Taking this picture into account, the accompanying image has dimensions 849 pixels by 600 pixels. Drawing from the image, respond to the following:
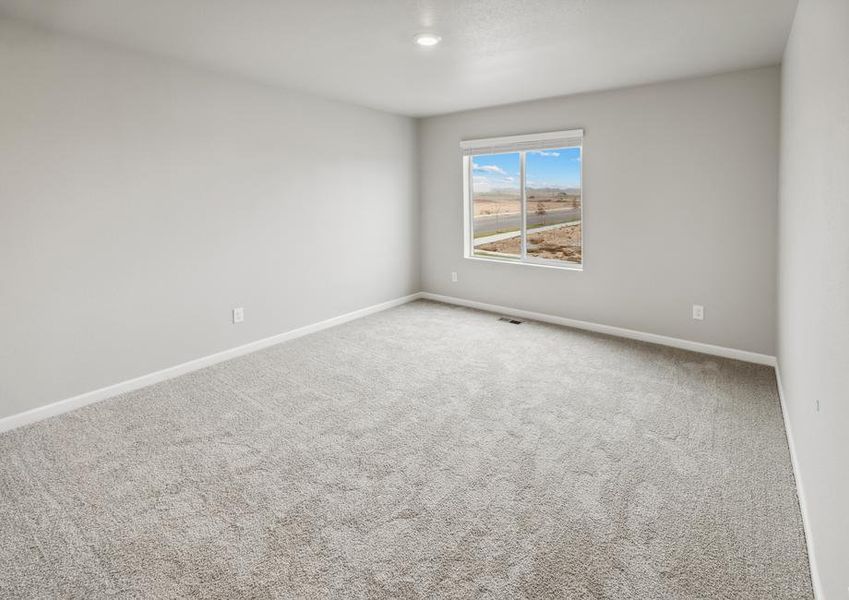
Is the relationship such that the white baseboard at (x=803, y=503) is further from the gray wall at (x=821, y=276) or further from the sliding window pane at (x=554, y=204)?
the sliding window pane at (x=554, y=204)

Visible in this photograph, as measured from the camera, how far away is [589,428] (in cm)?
284

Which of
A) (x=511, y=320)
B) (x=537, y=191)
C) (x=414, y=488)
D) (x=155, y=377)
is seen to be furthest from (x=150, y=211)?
(x=537, y=191)

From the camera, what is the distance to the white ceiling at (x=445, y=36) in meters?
2.52

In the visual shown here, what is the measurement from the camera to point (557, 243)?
528cm

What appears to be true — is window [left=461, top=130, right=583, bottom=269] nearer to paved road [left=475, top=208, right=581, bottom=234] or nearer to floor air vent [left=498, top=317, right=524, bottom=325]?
paved road [left=475, top=208, right=581, bottom=234]

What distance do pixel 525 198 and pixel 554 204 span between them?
12.9 inches

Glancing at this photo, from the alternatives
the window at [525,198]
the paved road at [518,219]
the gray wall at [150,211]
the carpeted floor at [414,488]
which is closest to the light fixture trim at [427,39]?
the gray wall at [150,211]

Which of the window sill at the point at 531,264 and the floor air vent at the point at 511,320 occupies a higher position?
the window sill at the point at 531,264

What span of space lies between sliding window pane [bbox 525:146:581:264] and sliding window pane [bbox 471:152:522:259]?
0.16 metres

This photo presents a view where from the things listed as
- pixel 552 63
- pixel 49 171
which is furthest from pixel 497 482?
pixel 49 171

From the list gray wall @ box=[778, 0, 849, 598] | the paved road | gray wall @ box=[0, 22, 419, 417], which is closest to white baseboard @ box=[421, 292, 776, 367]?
the paved road

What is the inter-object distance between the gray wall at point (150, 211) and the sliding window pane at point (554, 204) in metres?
1.89

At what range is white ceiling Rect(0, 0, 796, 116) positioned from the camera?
2520 millimetres

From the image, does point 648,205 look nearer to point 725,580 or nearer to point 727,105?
point 727,105
